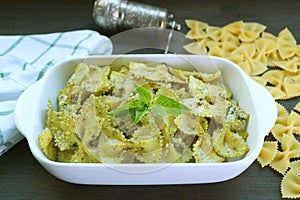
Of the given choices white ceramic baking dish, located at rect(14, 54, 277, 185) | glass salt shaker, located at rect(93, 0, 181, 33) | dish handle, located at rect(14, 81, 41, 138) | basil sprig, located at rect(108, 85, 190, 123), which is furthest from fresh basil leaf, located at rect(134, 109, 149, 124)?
glass salt shaker, located at rect(93, 0, 181, 33)

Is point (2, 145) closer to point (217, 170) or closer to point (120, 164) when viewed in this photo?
point (120, 164)

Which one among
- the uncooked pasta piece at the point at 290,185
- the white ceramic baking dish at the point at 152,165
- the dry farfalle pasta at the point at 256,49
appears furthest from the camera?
the dry farfalle pasta at the point at 256,49

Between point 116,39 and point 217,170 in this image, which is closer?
point 217,170

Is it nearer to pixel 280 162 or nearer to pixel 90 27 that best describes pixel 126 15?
pixel 90 27

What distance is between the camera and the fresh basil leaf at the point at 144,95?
3.28ft

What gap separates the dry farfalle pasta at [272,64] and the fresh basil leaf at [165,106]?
232mm

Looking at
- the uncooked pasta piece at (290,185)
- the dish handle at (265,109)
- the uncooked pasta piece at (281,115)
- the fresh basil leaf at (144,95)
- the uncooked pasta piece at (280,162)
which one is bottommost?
the uncooked pasta piece at (290,185)

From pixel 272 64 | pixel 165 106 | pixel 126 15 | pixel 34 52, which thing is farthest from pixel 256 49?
pixel 34 52

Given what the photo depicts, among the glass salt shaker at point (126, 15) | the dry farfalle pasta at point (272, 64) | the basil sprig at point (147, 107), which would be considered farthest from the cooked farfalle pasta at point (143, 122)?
the glass salt shaker at point (126, 15)

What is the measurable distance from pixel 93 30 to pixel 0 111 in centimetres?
44

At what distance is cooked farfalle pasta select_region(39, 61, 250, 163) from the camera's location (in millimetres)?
966

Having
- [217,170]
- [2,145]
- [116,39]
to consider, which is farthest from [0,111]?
[217,170]

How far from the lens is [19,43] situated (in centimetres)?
135

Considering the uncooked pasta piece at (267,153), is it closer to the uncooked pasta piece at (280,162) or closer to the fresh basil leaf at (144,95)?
the uncooked pasta piece at (280,162)
